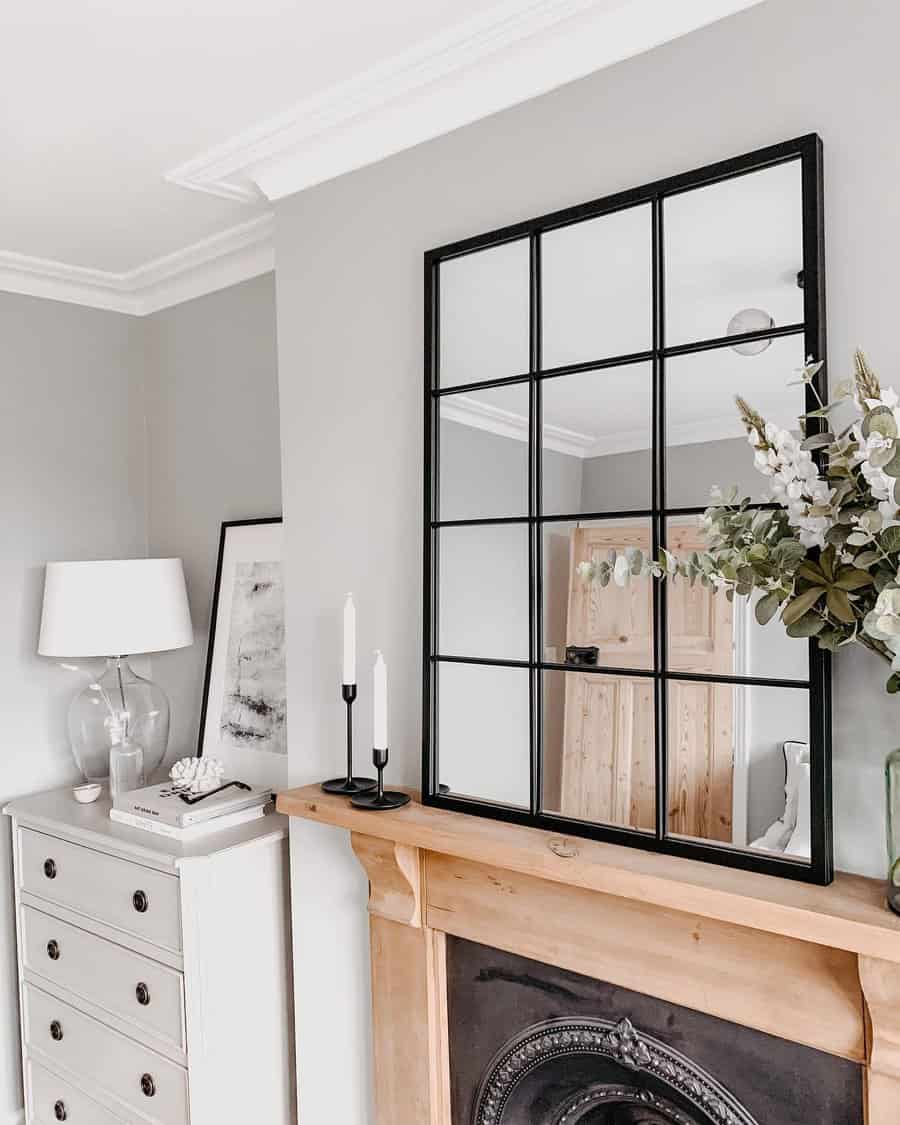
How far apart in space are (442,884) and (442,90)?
61.3 inches

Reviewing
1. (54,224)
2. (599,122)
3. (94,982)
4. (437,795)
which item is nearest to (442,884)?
(437,795)

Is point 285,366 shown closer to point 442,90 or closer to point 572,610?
point 442,90

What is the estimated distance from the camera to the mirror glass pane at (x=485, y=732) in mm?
1729

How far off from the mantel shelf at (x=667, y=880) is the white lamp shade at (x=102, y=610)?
1036mm

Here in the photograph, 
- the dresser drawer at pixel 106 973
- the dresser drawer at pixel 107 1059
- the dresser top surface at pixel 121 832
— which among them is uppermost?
the dresser top surface at pixel 121 832

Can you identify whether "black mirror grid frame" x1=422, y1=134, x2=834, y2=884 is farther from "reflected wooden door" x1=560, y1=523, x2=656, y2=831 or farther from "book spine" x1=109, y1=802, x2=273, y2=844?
"book spine" x1=109, y1=802, x2=273, y2=844

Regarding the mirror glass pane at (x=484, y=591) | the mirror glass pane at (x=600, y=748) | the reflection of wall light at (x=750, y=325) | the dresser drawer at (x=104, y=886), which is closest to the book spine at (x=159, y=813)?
the dresser drawer at (x=104, y=886)

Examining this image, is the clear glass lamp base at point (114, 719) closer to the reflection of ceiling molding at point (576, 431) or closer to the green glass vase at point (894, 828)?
the reflection of ceiling molding at point (576, 431)

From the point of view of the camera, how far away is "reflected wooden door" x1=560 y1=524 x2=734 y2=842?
148cm

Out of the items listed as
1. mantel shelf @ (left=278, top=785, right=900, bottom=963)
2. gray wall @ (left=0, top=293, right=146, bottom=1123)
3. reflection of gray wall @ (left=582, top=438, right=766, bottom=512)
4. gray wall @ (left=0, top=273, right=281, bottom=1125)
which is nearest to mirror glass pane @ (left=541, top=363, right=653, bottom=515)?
reflection of gray wall @ (left=582, top=438, right=766, bottom=512)

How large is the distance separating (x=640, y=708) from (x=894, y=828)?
17.0 inches

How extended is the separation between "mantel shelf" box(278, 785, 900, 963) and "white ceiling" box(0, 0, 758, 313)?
1.35 meters

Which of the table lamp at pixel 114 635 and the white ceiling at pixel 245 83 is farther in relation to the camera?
the table lamp at pixel 114 635

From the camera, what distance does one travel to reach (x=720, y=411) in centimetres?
149
